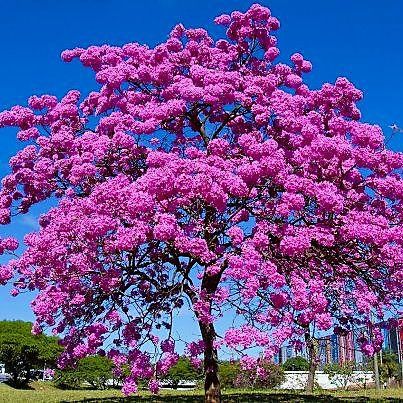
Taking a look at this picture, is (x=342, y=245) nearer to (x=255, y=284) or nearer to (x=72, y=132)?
(x=255, y=284)

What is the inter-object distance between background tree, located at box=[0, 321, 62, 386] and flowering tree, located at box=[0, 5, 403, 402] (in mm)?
35789

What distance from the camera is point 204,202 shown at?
43.6 ft

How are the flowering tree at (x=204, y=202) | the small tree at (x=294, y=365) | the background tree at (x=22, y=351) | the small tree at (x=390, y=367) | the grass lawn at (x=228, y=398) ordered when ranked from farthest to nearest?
the small tree at (x=390, y=367), the small tree at (x=294, y=365), the background tree at (x=22, y=351), the grass lawn at (x=228, y=398), the flowering tree at (x=204, y=202)

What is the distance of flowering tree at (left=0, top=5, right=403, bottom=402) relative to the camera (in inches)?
503

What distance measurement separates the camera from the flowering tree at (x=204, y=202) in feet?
41.9

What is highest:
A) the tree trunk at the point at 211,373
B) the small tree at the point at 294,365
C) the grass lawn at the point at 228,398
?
the small tree at the point at 294,365

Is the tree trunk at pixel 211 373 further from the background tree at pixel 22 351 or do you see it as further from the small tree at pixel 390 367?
the small tree at pixel 390 367

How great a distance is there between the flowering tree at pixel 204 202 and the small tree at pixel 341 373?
22.1 meters

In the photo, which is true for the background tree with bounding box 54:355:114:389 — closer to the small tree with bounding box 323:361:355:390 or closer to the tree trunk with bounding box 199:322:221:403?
the small tree with bounding box 323:361:355:390

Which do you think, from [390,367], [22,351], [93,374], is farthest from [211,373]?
[390,367]

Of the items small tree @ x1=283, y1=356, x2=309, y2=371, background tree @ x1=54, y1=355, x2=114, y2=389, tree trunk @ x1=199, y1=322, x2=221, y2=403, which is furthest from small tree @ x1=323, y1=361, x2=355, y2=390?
tree trunk @ x1=199, y1=322, x2=221, y2=403

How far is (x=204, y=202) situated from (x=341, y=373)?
27455 mm

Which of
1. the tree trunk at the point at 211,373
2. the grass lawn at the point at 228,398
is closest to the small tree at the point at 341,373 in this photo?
the grass lawn at the point at 228,398

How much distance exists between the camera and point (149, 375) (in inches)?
523
